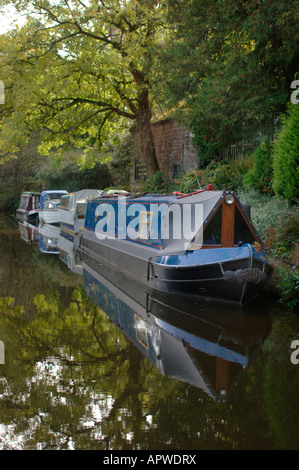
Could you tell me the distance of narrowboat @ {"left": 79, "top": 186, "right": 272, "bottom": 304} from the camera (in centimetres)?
791

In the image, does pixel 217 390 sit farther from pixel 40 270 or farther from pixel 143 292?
pixel 40 270

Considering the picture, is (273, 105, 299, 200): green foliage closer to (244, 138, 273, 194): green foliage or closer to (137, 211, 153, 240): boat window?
(244, 138, 273, 194): green foliage

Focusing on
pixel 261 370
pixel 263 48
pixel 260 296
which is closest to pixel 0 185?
pixel 263 48

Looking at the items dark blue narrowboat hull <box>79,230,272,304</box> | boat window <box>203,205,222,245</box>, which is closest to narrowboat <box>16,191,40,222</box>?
dark blue narrowboat hull <box>79,230,272,304</box>

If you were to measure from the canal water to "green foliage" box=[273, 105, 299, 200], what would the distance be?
3.48 m

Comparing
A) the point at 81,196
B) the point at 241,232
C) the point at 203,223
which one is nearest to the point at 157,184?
the point at 81,196

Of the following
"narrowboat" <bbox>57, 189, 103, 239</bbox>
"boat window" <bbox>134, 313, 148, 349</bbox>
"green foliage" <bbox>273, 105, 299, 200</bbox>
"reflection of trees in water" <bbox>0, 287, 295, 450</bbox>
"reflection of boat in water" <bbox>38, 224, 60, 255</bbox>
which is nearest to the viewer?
"reflection of trees in water" <bbox>0, 287, 295, 450</bbox>

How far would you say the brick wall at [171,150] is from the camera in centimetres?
2103

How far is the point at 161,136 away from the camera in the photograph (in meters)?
23.7

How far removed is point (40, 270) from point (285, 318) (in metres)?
6.80

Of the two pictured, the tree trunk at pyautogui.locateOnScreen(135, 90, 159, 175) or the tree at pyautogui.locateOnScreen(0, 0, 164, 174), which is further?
the tree trunk at pyautogui.locateOnScreen(135, 90, 159, 175)

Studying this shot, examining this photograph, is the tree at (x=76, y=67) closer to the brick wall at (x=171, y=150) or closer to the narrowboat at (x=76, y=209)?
the brick wall at (x=171, y=150)

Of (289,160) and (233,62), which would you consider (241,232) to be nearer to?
(289,160)

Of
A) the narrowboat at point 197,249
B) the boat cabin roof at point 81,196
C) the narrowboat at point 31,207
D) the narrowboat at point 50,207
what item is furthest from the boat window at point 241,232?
the narrowboat at point 31,207
